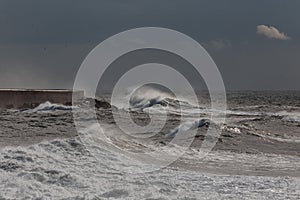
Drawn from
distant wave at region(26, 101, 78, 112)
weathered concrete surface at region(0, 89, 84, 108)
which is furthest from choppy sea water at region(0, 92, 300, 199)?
weathered concrete surface at region(0, 89, 84, 108)

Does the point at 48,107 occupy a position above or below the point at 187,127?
below

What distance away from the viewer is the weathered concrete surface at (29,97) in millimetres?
21688

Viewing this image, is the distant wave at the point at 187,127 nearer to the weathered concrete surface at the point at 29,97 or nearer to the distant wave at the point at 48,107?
the distant wave at the point at 48,107

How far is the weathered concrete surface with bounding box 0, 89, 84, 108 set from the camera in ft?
71.2

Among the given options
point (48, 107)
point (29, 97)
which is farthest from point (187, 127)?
point (29, 97)

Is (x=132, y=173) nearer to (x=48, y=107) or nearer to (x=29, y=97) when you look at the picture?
(x=48, y=107)

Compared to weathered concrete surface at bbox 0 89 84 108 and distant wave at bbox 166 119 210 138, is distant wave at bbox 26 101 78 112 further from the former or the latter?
distant wave at bbox 166 119 210 138

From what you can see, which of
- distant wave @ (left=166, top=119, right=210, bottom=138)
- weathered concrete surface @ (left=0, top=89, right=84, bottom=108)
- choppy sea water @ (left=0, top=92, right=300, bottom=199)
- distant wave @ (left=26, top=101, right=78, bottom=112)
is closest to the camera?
choppy sea water @ (left=0, top=92, right=300, bottom=199)

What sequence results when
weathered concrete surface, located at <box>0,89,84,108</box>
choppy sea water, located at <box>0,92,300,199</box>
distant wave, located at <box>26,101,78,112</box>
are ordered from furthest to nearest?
weathered concrete surface, located at <box>0,89,84,108</box>, distant wave, located at <box>26,101,78,112</box>, choppy sea water, located at <box>0,92,300,199</box>

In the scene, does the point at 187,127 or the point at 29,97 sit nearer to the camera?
the point at 187,127

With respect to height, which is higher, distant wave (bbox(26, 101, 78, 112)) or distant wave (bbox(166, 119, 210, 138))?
distant wave (bbox(166, 119, 210, 138))

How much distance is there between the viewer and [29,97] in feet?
74.3

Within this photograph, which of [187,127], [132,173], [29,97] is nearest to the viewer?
[132,173]

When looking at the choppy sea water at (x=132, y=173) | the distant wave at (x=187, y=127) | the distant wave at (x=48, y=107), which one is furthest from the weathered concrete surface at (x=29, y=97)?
the choppy sea water at (x=132, y=173)
